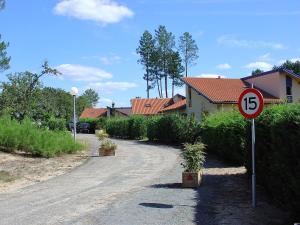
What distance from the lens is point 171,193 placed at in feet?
38.6

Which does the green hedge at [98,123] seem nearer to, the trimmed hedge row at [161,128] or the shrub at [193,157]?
the trimmed hedge row at [161,128]

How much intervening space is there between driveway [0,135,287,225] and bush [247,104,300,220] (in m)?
0.43

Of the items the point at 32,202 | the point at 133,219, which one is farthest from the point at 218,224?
the point at 32,202

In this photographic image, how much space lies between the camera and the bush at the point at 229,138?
17.6 meters

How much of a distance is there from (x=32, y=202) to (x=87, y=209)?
Answer: 1.76 metres

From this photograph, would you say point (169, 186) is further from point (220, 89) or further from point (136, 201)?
point (220, 89)

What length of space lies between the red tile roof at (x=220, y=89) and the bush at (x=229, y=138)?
2183 centimetres

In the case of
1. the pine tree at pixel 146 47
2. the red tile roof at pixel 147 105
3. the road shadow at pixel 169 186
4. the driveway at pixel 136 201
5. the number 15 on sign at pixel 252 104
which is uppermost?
the pine tree at pixel 146 47

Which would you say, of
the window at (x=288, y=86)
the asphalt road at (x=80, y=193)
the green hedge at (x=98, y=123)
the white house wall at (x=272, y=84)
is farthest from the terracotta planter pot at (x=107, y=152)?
the green hedge at (x=98, y=123)

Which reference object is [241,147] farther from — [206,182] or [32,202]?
[32,202]

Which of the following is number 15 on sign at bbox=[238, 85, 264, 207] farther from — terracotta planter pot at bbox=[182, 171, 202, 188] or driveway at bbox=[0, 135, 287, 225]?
terracotta planter pot at bbox=[182, 171, 202, 188]

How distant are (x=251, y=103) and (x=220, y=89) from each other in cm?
3738

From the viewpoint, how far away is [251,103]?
10.5 meters

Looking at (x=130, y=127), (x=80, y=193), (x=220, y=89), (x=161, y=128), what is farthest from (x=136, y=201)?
A: (x=220, y=89)
